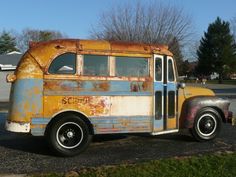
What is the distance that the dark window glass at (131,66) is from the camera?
1002 cm

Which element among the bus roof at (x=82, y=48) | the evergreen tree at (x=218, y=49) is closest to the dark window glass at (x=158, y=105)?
the bus roof at (x=82, y=48)

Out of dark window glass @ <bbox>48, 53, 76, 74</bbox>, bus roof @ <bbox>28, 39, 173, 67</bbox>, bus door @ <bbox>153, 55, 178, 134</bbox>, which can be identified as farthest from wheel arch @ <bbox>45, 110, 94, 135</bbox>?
bus door @ <bbox>153, 55, 178, 134</bbox>

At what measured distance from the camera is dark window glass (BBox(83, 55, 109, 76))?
975 centimetres

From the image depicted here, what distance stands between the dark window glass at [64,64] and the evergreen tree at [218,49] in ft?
238

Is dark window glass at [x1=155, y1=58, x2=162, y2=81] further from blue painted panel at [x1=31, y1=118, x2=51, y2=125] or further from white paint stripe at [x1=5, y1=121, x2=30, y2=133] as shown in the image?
white paint stripe at [x1=5, y1=121, x2=30, y2=133]

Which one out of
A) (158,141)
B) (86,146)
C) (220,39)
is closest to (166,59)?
(158,141)

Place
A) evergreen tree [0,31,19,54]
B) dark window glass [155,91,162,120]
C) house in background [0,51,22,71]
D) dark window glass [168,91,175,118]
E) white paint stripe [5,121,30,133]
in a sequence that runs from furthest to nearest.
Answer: evergreen tree [0,31,19,54] → house in background [0,51,22,71] → dark window glass [168,91,175,118] → dark window glass [155,91,162,120] → white paint stripe [5,121,30,133]

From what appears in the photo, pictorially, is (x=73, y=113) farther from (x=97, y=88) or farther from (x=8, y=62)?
(x=8, y=62)

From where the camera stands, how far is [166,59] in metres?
10.7

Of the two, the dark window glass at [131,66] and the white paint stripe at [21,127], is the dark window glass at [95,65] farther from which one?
the white paint stripe at [21,127]

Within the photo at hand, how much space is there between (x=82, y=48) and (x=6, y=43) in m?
82.0

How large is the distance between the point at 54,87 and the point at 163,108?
2575 millimetres

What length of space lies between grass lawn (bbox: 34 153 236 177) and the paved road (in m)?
0.59

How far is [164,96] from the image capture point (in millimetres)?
10609
